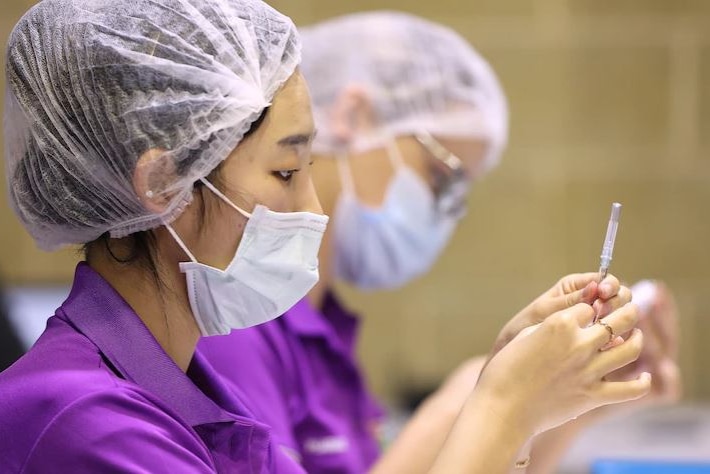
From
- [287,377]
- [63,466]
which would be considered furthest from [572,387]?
[287,377]

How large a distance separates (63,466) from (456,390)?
2.78ft

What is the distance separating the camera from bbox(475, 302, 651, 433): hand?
1108 mm

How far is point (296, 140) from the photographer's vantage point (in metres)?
1.19

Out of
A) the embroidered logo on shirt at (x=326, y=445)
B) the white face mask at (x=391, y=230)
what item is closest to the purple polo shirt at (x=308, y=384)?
the embroidered logo on shirt at (x=326, y=445)

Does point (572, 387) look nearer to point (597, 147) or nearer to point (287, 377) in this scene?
point (287, 377)

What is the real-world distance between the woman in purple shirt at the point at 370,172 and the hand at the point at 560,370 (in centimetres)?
69

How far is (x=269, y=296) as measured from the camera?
124cm

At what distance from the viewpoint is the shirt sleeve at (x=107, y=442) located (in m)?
1.00

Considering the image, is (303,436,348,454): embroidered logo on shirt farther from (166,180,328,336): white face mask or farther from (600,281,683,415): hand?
(166,180,328,336): white face mask

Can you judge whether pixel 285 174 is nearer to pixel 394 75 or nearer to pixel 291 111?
pixel 291 111

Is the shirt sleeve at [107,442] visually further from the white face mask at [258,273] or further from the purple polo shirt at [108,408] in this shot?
the white face mask at [258,273]

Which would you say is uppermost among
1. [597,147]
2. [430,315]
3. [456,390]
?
[597,147]

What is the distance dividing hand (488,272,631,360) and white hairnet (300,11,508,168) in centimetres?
83

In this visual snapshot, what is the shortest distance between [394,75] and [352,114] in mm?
117
